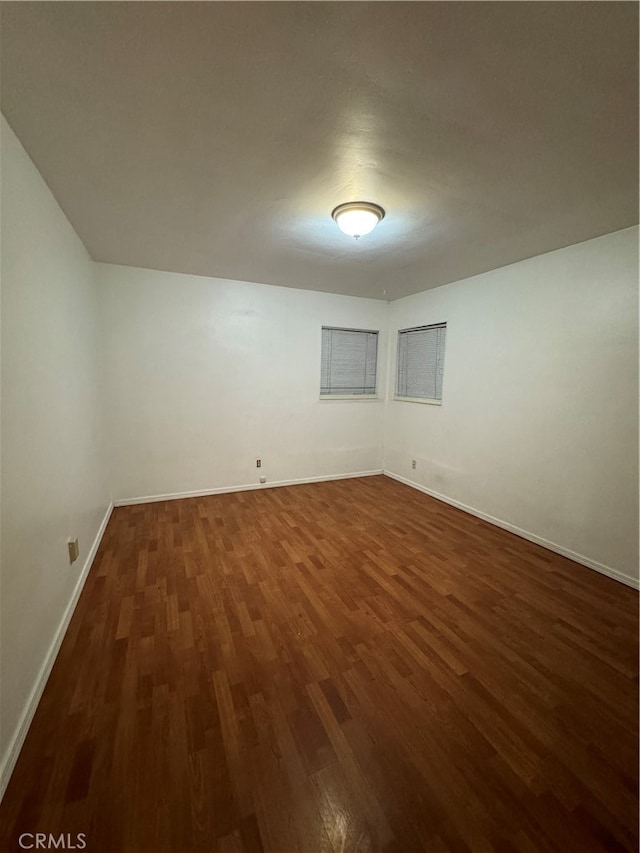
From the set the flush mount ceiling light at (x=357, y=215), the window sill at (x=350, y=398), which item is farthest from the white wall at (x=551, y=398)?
the flush mount ceiling light at (x=357, y=215)

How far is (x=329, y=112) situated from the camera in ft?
4.34

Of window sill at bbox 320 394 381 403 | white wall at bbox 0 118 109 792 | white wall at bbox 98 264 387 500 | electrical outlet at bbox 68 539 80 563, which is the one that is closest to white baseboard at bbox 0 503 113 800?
white wall at bbox 0 118 109 792

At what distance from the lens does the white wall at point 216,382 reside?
342 cm

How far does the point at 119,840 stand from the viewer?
3.25 feet

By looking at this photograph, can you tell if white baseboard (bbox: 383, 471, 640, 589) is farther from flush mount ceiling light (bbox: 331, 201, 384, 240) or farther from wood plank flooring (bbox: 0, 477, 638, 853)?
flush mount ceiling light (bbox: 331, 201, 384, 240)

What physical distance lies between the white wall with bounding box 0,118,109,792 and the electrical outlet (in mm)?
49

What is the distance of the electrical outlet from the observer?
1999 mm

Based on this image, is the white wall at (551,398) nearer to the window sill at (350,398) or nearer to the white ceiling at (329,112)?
the white ceiling at (329,112)

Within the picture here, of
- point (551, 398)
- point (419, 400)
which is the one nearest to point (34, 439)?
point (551, 398)

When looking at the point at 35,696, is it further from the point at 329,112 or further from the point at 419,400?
the point at 419,400

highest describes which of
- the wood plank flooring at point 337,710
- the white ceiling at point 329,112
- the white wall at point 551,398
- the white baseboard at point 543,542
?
the white ceiling at point 329,112

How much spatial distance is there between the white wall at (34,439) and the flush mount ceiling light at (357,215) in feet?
5.26

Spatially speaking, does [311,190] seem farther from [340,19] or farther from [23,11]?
[23,11]

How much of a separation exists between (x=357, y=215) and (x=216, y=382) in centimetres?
242
